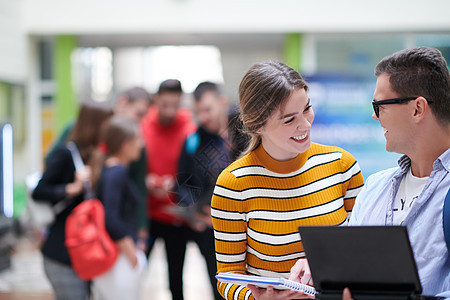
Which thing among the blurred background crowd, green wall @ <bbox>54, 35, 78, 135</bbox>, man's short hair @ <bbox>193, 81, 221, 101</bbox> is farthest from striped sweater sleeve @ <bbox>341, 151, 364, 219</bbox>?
green wall @ <bbox>54, 35, 78, 135</bbox>

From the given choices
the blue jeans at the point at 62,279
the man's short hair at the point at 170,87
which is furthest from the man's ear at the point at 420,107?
the man's short hair at the point at 170,87

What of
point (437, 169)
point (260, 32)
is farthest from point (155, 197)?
point (260, 32)

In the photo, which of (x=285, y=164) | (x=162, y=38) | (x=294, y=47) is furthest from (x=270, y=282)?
(x=162, y=38)

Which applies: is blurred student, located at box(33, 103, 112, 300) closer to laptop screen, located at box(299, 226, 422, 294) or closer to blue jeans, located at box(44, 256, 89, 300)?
blue jeans, located at box(44, 256, 89, 300)

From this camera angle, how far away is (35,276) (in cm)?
773

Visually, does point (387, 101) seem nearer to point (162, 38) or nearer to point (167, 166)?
point (167, 166)

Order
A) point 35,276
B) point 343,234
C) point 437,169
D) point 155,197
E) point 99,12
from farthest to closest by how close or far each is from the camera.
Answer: point 99,12
point 35,276
point 155,197
point 437,169
point 343,234

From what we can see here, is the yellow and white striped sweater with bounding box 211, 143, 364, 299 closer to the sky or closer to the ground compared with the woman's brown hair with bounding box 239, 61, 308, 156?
closer to the ground

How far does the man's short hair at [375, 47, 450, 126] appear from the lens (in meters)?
1.86

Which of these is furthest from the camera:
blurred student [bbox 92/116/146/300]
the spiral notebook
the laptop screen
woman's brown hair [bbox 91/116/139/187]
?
woman's brown hair [bbox 91/116/139/187]

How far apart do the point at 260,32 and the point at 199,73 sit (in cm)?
176

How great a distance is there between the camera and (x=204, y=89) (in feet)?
14.6

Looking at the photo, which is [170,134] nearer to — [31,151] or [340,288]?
[340,288]

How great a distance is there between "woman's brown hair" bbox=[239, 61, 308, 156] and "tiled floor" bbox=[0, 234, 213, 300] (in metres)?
3.92
